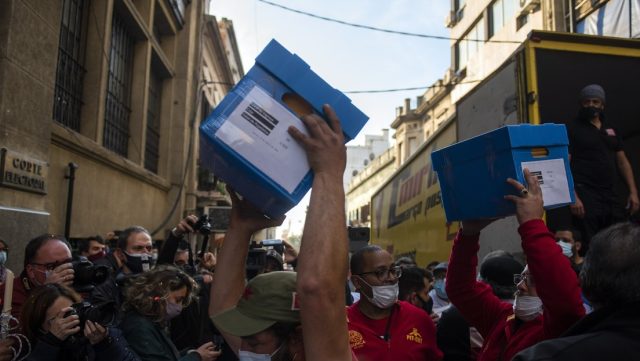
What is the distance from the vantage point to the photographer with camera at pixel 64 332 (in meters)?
2.67

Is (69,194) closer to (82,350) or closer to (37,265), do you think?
(37,265)

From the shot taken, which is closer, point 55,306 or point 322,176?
point 322,176

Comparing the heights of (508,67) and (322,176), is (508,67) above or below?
above

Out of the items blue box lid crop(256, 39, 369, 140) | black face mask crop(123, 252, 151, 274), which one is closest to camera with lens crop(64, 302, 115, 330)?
blue box lid crop(256, 39, 369, 140)

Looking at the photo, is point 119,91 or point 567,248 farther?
point 119,91

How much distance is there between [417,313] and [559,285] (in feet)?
4.80

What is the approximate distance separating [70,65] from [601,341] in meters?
10.6

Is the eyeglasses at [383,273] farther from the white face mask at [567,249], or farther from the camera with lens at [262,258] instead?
the camera with lens at [262,258]

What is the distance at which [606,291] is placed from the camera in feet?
5.55

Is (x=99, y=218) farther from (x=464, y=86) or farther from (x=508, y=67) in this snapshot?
(x=464, y=86)

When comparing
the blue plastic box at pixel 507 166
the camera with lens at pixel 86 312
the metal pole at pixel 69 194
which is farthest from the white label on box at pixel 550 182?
the metal pole at pixel 69 194

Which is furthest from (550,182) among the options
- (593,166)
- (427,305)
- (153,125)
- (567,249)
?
(153,125)

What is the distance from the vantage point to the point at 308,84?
1.81m

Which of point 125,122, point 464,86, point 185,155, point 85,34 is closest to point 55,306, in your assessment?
point 85,34
